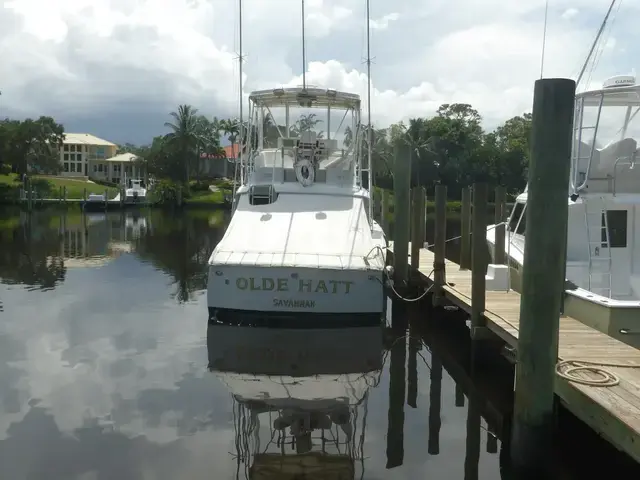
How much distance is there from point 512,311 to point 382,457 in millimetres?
3834

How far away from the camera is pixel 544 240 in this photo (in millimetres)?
7223

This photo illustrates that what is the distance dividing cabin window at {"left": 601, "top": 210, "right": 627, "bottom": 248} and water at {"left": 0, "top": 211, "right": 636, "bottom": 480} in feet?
13.8

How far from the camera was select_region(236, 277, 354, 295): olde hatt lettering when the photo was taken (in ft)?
44.4

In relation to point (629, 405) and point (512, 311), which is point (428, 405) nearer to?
point (512, 311)

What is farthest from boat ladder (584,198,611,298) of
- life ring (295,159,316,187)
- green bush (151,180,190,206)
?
green bush (151,180,190,206)

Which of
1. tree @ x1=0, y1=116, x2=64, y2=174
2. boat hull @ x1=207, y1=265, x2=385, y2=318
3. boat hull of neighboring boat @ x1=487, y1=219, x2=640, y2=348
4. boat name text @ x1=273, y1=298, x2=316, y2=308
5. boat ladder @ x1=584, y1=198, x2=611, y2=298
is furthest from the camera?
tree @ x1=0, y1=116, x2=64, y2=174

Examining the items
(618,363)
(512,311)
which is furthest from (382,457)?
(512,311)

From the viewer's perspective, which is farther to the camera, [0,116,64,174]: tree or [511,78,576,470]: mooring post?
[0,116,64,174]: tree

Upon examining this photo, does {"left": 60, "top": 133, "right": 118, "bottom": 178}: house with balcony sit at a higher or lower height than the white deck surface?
higher

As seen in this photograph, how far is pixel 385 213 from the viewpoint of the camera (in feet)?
86.8

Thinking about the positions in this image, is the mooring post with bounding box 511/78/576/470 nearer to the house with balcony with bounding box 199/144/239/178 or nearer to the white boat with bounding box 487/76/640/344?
the white boat with bounding box 487/76/640/344

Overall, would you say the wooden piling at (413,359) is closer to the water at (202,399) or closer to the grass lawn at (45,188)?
the water at (202,399)

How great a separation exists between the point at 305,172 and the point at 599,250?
8.02 m

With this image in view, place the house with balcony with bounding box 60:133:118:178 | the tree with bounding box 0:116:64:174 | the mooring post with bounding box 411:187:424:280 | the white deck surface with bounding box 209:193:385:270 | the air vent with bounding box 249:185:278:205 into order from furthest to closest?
the house with balcony with bounding box 60:133:118:178 → the tree with bounding box 0:116:64:174 → the mooring post with bounding box 411:187:424:280 → the air vent with bounding box 249:185:278:205 → the white deck surface with bounding box 209:193:385:270
